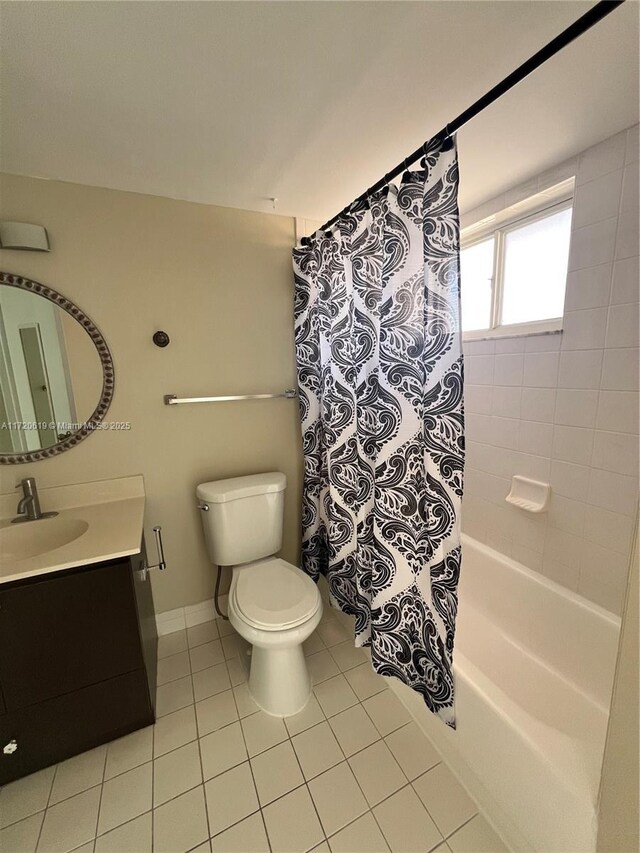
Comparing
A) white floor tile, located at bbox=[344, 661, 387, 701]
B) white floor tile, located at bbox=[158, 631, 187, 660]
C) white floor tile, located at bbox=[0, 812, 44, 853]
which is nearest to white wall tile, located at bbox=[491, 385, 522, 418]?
white floor tile, located at bbox=[344, 661, 387, 701]

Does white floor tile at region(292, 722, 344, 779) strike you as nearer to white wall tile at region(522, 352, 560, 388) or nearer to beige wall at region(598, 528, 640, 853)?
beige wall at region(598, 528, 640, 853)

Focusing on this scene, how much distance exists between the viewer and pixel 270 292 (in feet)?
6.03

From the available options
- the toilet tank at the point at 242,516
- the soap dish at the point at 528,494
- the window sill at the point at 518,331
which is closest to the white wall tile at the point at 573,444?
the soap dish at the point at 528,494

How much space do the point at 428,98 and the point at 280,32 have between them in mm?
468

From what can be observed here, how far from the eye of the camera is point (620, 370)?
4.17ft

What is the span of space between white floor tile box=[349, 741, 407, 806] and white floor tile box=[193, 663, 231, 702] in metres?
0.65

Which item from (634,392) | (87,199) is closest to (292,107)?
(87,199)

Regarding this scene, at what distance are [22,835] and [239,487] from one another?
4.18 ft

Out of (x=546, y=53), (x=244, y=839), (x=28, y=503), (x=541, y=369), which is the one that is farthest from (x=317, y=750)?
(x=546, y=53)

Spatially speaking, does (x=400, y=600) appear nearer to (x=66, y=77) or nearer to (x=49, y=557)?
(x=49, y=557)

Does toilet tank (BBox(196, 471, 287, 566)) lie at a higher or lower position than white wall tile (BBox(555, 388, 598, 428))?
lower

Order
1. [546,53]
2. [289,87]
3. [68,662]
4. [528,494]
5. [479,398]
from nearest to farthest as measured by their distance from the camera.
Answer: [546,53]
[289,87]
[68,662]
[528,494]
[479,398]

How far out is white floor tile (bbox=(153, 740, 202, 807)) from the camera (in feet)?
3.86

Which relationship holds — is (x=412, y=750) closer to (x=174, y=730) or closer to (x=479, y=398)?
(x=174, y=730)
